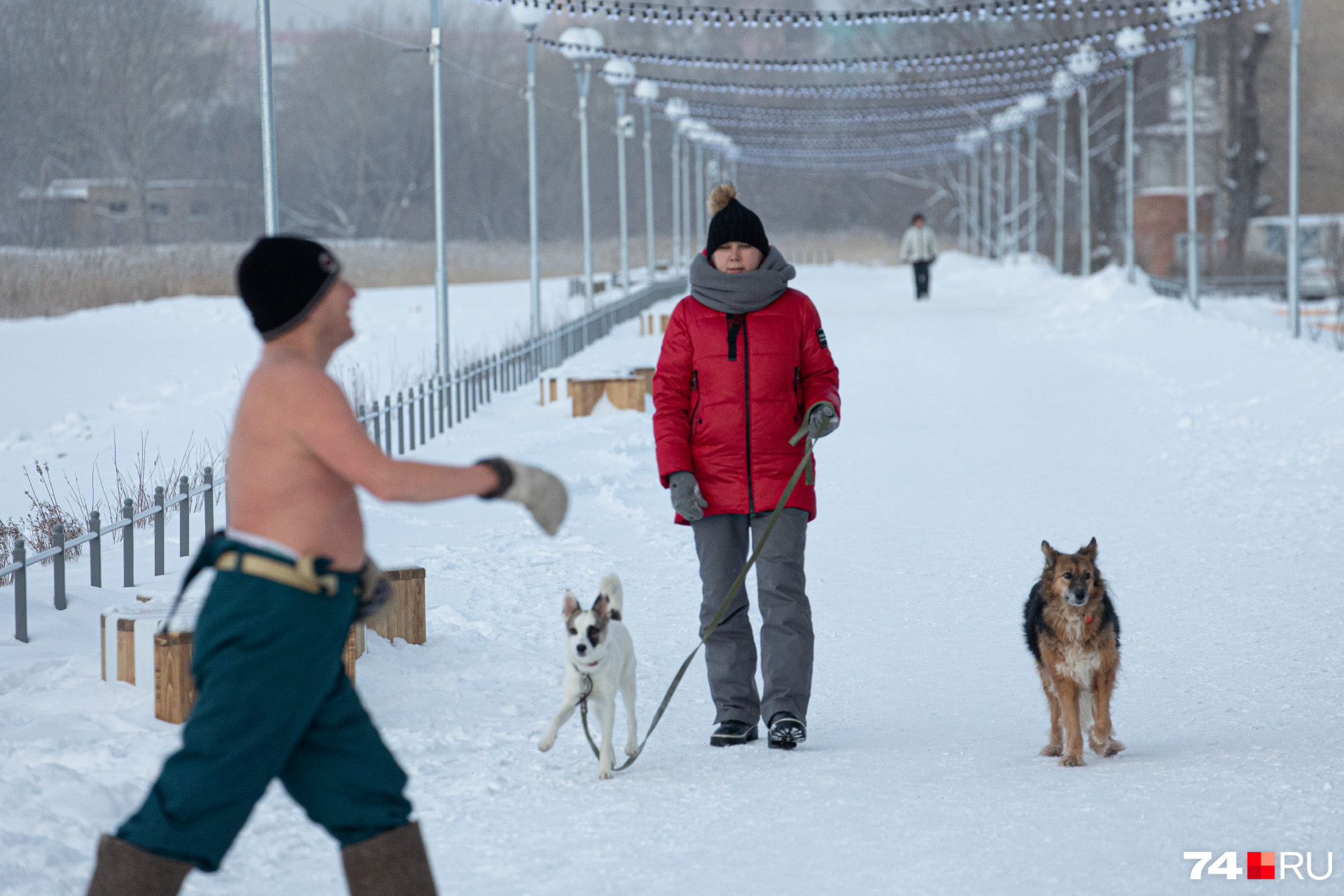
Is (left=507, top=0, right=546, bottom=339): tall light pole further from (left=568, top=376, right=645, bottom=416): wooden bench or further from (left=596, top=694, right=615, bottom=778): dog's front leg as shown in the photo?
(left=596, top=694, right=615, bottom=778): dog's front leg

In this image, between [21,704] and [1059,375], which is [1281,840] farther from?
[1059,375]

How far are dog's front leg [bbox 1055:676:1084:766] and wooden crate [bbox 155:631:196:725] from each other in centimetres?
299

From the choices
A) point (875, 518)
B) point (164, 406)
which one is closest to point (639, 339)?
point (164, 406)

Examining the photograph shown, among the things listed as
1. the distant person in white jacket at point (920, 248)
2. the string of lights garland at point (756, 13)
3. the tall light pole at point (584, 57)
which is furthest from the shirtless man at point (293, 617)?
the distant person in white jacket at point (920, 248)

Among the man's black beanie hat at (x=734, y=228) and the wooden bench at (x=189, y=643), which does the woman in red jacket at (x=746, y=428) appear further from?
the wooden bench at (x=189, y=643)

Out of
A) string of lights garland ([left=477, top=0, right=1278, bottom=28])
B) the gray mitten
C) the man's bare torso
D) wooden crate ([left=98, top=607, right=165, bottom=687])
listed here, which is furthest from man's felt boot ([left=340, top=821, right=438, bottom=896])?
string of lights garland ([left=477, top=0, right=1278, bottom=28])

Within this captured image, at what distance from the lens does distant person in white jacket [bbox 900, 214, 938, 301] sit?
3359 cm

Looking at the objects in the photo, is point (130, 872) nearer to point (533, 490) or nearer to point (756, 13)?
point (533, 490)

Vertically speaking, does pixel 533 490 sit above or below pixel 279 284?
below

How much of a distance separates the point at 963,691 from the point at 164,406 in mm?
16295

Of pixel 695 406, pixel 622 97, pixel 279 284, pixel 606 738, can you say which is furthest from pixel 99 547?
pixel 622 97

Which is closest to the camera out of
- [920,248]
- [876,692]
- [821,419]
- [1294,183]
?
[821,419]

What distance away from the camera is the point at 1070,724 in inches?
209

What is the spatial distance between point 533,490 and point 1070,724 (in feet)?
8.83
